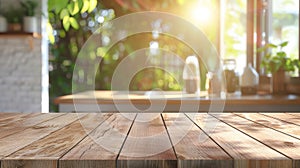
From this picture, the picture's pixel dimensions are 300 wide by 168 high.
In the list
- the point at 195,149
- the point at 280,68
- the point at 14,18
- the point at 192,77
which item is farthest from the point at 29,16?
the point at 195,149

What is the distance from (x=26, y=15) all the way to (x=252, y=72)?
2.63 metres

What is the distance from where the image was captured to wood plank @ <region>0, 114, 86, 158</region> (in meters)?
0.92

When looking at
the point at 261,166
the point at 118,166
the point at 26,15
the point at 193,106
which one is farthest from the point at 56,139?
the point at 26,15

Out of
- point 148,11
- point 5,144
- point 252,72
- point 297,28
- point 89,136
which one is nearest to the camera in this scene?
point 5,144

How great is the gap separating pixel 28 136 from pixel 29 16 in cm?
372

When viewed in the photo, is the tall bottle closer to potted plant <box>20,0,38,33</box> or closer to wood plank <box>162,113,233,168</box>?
wood plank <box>162,113,233,168</box>

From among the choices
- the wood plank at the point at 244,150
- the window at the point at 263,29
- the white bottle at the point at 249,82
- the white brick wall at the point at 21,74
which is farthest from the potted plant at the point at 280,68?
the white brick wall at the point at 21,74

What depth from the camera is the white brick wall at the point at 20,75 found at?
4.70 meters

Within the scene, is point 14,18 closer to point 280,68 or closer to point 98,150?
point 280,68

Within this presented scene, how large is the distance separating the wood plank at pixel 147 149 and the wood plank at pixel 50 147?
127 millimetres

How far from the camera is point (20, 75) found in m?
4.72

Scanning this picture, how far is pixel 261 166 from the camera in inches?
31.3

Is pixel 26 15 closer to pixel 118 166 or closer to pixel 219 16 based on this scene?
pixel 219 16

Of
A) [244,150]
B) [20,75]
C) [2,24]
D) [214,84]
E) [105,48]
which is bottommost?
[244,150]
